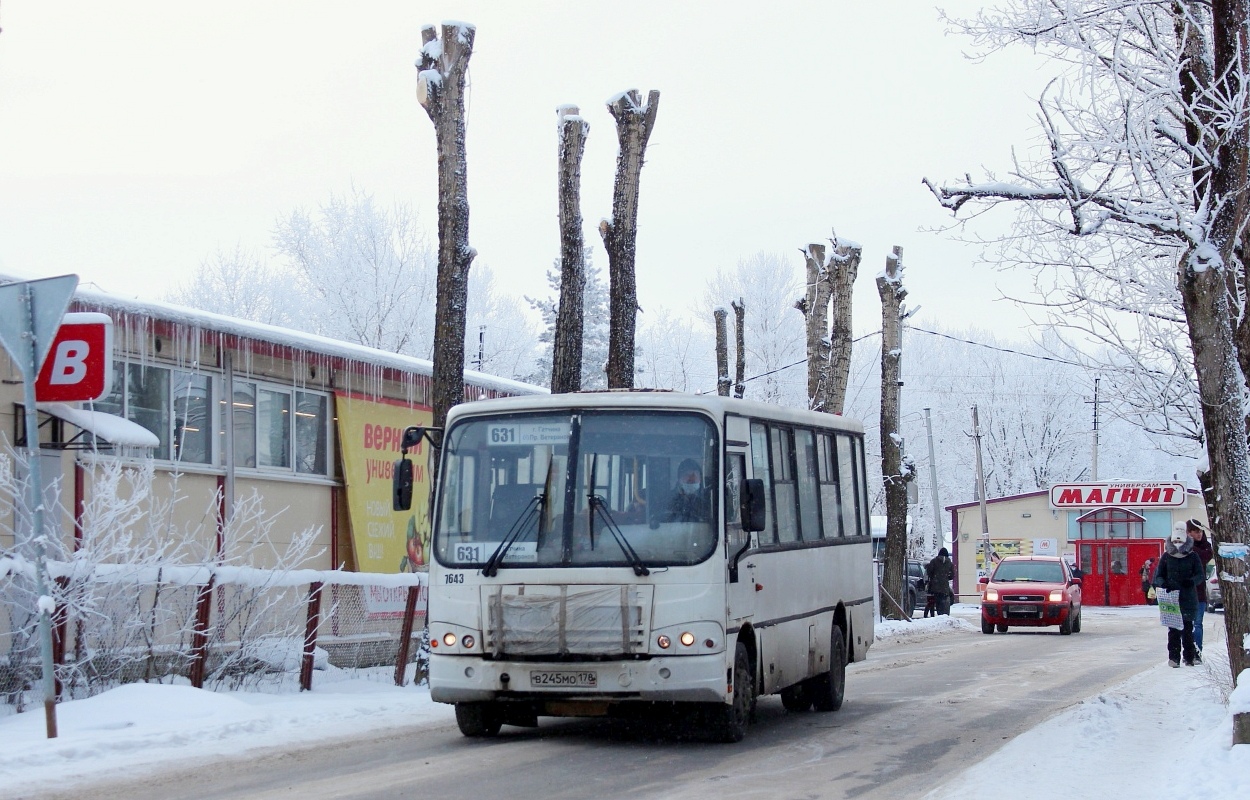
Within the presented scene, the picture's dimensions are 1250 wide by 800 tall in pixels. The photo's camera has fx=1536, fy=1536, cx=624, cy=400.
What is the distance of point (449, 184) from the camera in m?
16.9

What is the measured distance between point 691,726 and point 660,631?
1553 mm

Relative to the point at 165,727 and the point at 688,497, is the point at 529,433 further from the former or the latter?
the point at 165,727

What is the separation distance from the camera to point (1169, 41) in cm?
1312

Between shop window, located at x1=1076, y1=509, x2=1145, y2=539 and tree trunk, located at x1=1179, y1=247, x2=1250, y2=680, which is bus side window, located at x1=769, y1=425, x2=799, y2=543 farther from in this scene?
shop window, located at x1=1076, y1=509, x2=1145, y2=539

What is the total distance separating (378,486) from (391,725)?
743cm

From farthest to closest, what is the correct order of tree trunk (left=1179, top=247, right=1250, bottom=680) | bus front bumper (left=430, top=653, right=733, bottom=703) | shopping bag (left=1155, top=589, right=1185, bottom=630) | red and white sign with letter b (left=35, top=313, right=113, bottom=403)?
Result: 1. shopping bag (left=1155, top=589, right=1185, bottom=630)
2. red and white sign with letter b (left=35, top=313, right=113, bottom=403)
3. tree trunk (left=1179, top=247, right=1250, bottom=680)
4. bus front bumper (left=430, top=653, right=733, bottom=703)

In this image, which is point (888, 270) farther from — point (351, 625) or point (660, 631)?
point (660, 631)

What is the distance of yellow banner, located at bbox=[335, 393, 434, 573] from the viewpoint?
19.5m

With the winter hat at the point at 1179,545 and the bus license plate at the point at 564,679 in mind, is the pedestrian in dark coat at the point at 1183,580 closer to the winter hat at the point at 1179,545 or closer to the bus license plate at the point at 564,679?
the winter hat at the point at 1179,545

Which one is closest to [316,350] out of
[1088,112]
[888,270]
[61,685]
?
[61,685]

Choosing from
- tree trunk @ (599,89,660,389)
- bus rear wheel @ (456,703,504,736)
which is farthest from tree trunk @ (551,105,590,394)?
bus rear wheel @ (456,703,504,736)

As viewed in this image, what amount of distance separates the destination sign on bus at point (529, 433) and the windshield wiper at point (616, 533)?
56cm

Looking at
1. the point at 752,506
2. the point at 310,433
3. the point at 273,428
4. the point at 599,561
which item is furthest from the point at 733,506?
the point at 310,433

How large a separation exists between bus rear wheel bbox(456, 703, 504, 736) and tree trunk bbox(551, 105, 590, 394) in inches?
303
